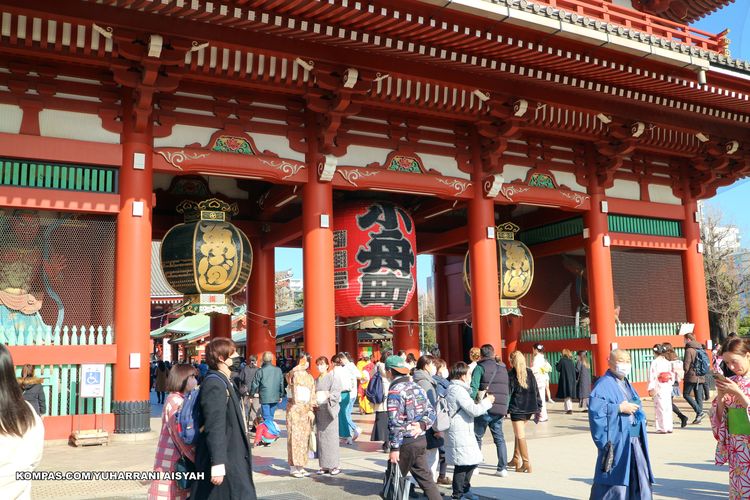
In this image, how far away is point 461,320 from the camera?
21.4 metres

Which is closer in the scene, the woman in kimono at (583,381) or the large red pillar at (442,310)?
the woman in kimono at (583,381)

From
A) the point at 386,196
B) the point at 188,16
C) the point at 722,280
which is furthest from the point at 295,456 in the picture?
the point at 722,280

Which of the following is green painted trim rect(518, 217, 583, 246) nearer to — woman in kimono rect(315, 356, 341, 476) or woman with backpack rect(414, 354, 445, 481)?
woman in kimono rect(315, 356, 341, 476)

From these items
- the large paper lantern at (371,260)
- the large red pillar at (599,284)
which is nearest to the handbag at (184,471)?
the large paper lantern at (371,260)

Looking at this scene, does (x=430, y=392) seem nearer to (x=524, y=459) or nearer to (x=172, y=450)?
(x=524, y=459)

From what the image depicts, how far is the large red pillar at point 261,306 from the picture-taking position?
56.4 ft

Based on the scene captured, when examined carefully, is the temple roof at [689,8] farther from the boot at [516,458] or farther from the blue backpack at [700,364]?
the boot at [516,458]

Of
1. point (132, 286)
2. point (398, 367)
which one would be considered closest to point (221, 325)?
point (132, 286)

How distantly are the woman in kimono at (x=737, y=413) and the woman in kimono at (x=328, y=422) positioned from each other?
4.76 meters

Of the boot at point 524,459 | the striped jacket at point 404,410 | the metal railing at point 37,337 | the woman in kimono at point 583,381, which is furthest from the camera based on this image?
the woman in kimono at point 583,381

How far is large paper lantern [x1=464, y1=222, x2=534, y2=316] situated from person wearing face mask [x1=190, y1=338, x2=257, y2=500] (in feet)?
39.9

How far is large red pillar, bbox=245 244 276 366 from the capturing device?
677 inches

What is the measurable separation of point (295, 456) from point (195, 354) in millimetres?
27353

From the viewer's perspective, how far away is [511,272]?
16500 millimetres
